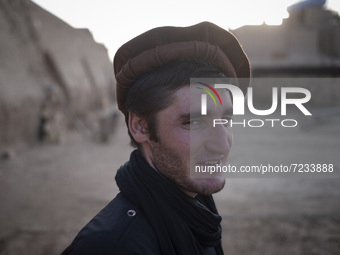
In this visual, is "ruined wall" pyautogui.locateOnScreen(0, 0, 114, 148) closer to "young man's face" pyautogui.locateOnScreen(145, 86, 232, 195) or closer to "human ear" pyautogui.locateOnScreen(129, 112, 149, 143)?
"human ear" pyautogui.locateOnScreen(129, 112, 149, 143)

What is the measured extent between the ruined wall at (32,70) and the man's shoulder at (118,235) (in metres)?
7.18

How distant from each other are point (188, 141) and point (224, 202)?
3.44 meters

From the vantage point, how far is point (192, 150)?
1.23 metres

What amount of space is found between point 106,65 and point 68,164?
17702 mm

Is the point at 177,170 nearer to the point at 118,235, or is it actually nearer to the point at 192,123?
the point at 192,123

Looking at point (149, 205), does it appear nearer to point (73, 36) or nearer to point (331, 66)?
point (73, 36)

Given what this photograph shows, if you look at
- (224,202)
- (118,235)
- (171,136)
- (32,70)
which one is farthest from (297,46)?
(118,235)

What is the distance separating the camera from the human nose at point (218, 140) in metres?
1.24

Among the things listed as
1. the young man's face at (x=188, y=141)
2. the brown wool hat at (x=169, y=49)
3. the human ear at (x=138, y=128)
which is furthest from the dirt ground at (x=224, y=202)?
the brown wool hat at (x=169, y=49)

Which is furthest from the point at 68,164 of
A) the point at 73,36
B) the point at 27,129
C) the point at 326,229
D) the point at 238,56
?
the point at 73,36

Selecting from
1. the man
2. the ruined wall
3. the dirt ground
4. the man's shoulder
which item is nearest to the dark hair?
the man

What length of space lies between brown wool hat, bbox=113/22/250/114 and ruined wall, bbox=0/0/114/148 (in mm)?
7032

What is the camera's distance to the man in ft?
3.70

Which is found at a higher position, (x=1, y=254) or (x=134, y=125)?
(x=134, y=125)
